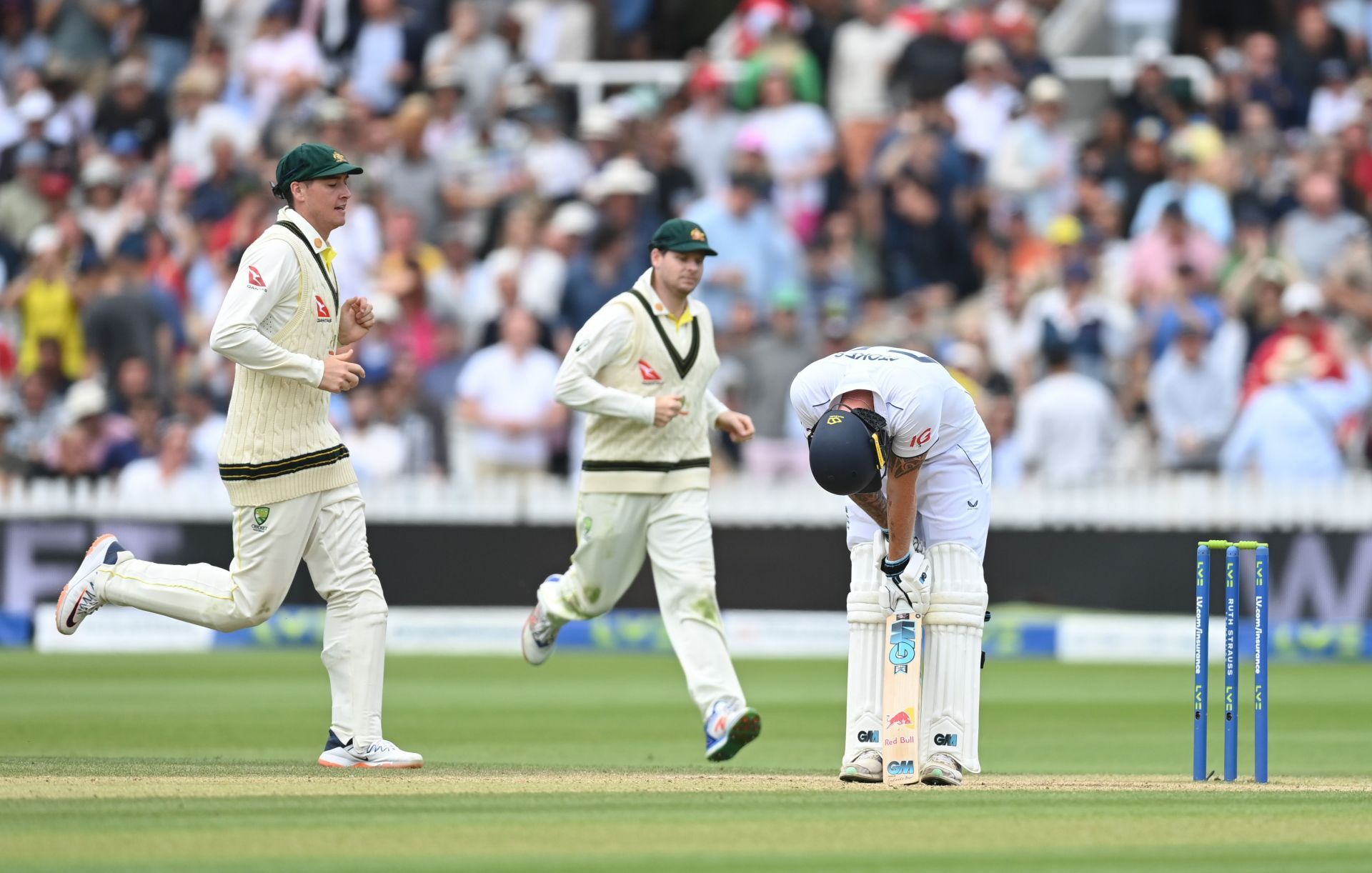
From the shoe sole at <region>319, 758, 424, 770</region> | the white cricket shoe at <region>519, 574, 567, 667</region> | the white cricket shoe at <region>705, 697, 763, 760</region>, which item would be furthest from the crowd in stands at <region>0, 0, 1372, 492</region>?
the shoe sole at <region>319, 758, 424, 770</region>

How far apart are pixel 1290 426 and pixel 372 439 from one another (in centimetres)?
633

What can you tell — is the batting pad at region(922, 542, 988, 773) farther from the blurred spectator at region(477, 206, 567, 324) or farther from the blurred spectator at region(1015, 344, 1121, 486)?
the blurred spectator at region(477, 206, 567, 324)

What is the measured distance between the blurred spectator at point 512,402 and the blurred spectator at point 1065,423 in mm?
3304

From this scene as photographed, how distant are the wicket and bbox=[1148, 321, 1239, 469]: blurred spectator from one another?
812 cm

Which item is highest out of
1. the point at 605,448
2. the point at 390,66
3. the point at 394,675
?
the point at 390,66

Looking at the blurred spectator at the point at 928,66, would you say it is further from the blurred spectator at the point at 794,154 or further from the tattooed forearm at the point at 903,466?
the tattooed forearm at the point at 903,466

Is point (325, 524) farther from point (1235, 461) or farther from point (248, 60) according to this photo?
point (248, 60)

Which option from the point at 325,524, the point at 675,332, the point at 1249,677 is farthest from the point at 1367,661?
the point at 325,524

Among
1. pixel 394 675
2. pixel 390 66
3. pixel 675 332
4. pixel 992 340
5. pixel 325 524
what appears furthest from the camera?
pixel 390 66

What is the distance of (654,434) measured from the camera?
920 centimetres

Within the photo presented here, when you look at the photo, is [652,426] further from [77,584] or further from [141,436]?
[141,436]

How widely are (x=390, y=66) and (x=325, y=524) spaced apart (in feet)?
39.7

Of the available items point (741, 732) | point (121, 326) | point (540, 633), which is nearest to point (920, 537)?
point (741, 732)

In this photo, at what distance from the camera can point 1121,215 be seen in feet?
57.7
